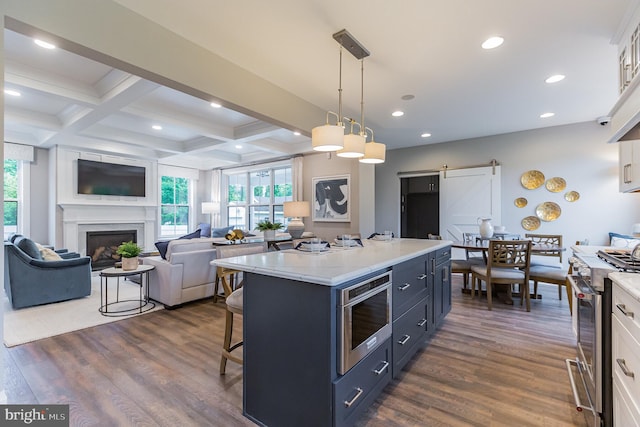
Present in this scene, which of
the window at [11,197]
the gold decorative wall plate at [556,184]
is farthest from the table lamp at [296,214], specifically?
the window at [11,197]

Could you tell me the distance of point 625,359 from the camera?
134cm

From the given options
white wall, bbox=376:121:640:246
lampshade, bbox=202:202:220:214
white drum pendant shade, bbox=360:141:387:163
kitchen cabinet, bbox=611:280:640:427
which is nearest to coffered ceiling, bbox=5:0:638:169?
white wall, bbox=376:121:640:246

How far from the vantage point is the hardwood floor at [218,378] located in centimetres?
181

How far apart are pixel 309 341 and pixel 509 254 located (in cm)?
329

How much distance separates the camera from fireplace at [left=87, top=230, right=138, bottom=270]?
6441 mm

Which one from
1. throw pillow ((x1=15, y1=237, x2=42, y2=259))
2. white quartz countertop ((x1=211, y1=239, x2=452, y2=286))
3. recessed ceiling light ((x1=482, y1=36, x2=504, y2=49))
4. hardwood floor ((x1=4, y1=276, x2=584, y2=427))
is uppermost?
recessed ceiling light ((x1=482, y1=36, x2=504, y2=49))

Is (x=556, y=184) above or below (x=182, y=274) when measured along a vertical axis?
above

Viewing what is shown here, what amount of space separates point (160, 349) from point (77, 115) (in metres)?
3.84

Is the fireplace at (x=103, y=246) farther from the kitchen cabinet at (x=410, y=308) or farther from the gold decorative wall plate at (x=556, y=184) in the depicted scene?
the gold decorative wall plate at (x=556, y=184)

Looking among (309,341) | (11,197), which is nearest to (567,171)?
(309,341)

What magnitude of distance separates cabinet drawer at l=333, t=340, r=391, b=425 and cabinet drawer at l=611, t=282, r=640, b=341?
1.20 m

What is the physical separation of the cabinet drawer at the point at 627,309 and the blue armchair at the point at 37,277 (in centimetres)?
556

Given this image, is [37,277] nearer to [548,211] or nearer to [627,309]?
[627,309]

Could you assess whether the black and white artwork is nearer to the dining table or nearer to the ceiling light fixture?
the dining table
